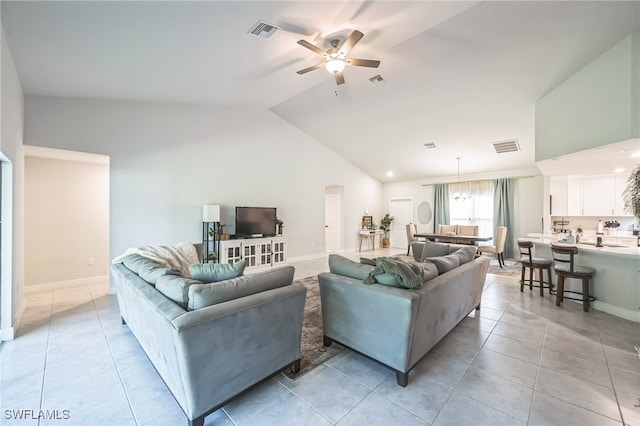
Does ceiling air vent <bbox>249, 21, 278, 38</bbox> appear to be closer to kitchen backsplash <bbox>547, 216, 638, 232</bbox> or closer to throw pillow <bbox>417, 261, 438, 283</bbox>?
throw pillow <bbox>417, 261, 438, 283</bbox>

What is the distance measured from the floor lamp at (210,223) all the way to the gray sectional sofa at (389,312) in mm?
3330

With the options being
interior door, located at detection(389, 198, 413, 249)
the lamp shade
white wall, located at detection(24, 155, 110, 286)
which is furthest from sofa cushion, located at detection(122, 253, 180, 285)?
interior door, located at detection(389, 198, 413, 249)

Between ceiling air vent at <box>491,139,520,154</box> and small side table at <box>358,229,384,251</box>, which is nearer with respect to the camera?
ceiling air vent at <box>491,139,520,154</box>

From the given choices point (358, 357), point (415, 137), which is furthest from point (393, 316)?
point (415, 137)

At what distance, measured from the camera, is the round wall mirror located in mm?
9039

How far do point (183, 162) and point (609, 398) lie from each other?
6109 mm

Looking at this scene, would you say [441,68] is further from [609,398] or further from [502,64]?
[609,398]

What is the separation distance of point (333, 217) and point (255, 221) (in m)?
3.50

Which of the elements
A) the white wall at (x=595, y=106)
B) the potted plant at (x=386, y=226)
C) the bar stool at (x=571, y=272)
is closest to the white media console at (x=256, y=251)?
the potted plant at (x=386, y=226)

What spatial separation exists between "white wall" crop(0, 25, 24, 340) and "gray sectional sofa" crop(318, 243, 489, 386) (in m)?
3.28

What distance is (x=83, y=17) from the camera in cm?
218

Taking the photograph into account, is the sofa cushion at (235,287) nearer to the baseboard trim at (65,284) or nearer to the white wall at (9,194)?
the white wall at (9,194)

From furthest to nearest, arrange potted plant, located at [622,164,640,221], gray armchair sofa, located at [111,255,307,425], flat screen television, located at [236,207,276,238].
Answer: flat screen television, located at [236,207,276,238], potted plant, located at [622,164,640,221], gray armchair sofa, located at [111,255,307,425]

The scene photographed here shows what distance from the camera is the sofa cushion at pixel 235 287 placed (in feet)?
5.35
